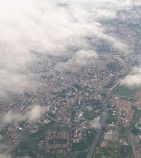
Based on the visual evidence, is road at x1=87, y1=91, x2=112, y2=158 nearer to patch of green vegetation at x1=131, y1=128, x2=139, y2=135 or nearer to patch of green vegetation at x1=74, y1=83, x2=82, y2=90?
patch of green vegetation at x1=131, y1=128, x2=139, y2=135

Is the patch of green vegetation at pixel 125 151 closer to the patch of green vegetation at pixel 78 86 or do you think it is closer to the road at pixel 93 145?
the road at pixel 93 145

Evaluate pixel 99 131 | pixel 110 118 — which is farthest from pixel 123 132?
pixel 110 118

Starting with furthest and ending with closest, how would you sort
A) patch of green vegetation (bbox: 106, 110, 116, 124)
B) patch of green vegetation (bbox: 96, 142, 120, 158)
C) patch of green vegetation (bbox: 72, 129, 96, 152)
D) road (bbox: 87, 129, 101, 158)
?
patch of green vegetation (bbox: 106, 110, 116, 124), patch of green vegetation (bbox: 72, 129, 96, 152), road (bbox: 87, 129, 101, 158), patch of green vegetation (bbox: 96, 142, 120, 158)

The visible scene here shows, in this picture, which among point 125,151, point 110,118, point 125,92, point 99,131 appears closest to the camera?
point 125,151

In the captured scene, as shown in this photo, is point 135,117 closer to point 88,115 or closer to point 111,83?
point 88,115

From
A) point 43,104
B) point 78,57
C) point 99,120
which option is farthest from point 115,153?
point 78,57

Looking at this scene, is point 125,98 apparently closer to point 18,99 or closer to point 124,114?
point 124,114

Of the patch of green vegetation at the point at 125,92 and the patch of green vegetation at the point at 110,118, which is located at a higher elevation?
the patch of green vegetation at the point at 125,92

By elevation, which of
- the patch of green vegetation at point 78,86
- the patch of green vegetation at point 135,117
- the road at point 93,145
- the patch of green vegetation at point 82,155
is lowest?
the patch of green vegetation at point 82,155

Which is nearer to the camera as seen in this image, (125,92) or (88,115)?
(88,115)
